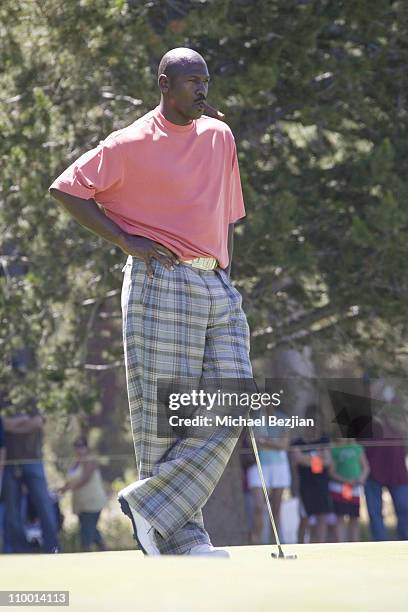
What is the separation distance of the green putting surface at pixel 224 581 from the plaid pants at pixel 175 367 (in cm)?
21

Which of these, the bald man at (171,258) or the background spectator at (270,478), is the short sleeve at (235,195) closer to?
the bald man at (171,258)

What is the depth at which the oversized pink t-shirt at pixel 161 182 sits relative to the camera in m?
4.23

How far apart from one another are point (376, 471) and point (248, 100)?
386cm

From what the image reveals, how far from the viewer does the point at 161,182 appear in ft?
13.9

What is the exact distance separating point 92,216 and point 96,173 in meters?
0.15

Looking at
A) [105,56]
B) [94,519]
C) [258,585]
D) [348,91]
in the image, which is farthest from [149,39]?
[258,585]

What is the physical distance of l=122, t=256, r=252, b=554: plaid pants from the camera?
4.11 m

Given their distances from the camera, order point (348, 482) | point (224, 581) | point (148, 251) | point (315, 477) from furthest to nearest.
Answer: point (315, 477) → point (348, 482) → point (148, 251) → point (224, 581)

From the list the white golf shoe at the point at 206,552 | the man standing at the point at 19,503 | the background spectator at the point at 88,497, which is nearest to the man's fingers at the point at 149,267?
the white golf shoe at the point at 206,552

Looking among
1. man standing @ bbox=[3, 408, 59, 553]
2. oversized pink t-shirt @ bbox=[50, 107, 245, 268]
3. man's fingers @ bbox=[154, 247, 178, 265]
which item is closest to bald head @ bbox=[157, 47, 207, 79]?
oversized pink t-shirt @ bbox=[50, 107, 245, 268]

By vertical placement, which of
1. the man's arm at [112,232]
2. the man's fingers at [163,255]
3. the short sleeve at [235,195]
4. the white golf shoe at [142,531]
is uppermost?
the short sleeve at [235,195]

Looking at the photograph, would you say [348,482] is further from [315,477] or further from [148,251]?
[148,251]

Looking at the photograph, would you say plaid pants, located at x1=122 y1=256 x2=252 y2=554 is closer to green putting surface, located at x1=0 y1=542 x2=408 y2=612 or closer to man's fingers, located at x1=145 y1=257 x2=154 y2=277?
man's fingers, located at x1=145 y1=257 x2=154 y2=277

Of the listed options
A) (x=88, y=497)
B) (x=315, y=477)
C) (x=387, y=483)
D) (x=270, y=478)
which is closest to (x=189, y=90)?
(x=387, y=483)
